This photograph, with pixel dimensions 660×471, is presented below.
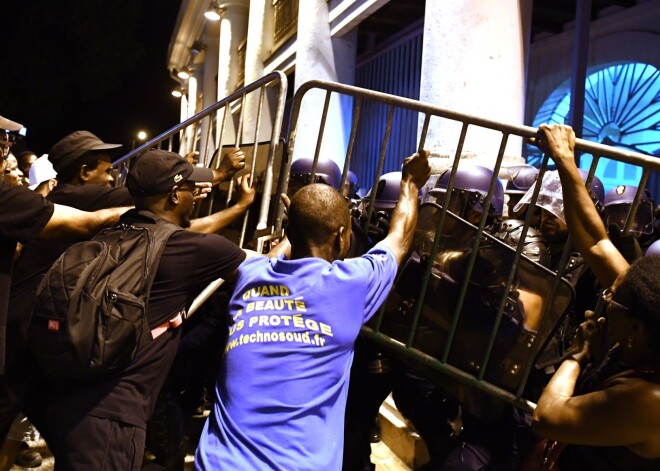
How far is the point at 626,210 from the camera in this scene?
4.65 m

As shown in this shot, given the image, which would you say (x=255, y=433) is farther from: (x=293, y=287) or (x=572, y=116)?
(x=572, y=116)

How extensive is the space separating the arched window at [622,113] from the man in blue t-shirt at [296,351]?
286 inches

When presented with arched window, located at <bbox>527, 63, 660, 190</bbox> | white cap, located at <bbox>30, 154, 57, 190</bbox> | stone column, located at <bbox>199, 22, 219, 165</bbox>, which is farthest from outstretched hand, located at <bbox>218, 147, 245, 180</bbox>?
stone column, located at <bbox>199, 22, 219, 165</bbox>

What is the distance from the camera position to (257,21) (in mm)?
12914

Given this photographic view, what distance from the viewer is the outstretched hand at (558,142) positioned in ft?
7.90

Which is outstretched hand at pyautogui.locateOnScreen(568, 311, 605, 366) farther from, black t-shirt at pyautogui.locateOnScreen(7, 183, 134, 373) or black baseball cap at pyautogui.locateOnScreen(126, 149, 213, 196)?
black t-shirt at pyautogui.locateOnScreen(7, 183, 134, 373)

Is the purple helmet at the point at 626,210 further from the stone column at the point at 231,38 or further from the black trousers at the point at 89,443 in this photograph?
the stone column at the point at 231,38

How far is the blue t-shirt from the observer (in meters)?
1.96

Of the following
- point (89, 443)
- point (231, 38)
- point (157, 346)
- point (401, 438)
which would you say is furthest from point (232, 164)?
point (231, 38)

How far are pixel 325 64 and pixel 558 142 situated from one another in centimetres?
714

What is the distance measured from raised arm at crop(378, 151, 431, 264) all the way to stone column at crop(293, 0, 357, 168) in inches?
240

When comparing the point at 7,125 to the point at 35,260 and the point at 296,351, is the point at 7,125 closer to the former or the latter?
the point at 35,260

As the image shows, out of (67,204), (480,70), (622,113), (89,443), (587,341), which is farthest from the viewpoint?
(622,113)

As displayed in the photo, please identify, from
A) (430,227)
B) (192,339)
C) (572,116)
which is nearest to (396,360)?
(430,227)
